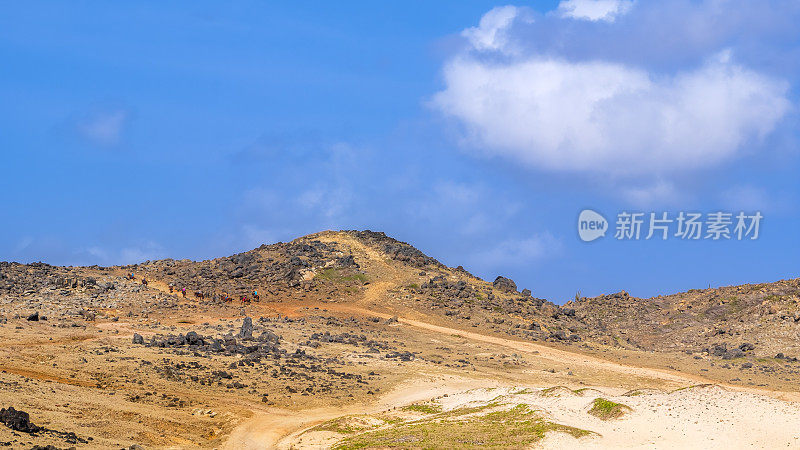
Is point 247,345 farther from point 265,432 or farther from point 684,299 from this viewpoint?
point 684,299

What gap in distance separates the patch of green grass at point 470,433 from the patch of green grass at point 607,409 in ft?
6.54

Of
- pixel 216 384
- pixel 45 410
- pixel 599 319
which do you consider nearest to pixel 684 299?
pixel 599 319

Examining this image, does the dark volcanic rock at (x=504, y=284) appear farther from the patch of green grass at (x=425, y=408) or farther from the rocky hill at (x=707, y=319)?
the patch of green grass at (x=425, y=408)

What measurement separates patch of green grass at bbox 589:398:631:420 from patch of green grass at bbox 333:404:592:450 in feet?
6.54

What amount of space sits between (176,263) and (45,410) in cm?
5651

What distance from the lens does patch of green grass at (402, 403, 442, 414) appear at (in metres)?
39.0

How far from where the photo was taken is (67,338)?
5053 centimetres

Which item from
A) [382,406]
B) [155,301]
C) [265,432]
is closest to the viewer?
[265,432]

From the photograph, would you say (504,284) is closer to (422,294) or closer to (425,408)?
(422,294)

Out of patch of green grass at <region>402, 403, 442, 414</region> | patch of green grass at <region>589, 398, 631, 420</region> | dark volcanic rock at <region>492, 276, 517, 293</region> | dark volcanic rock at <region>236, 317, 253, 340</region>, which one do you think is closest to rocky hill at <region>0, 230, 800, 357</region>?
dark volcanic rock at <region>492, 276, 517, 293</region>

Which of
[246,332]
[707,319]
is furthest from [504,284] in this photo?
[246,332]

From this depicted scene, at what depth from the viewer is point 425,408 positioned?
3962cm

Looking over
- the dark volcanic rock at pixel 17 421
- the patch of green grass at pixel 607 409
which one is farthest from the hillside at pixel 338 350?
the patch of green grass at pixel 607 409

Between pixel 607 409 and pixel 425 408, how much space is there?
10588 millimetres
